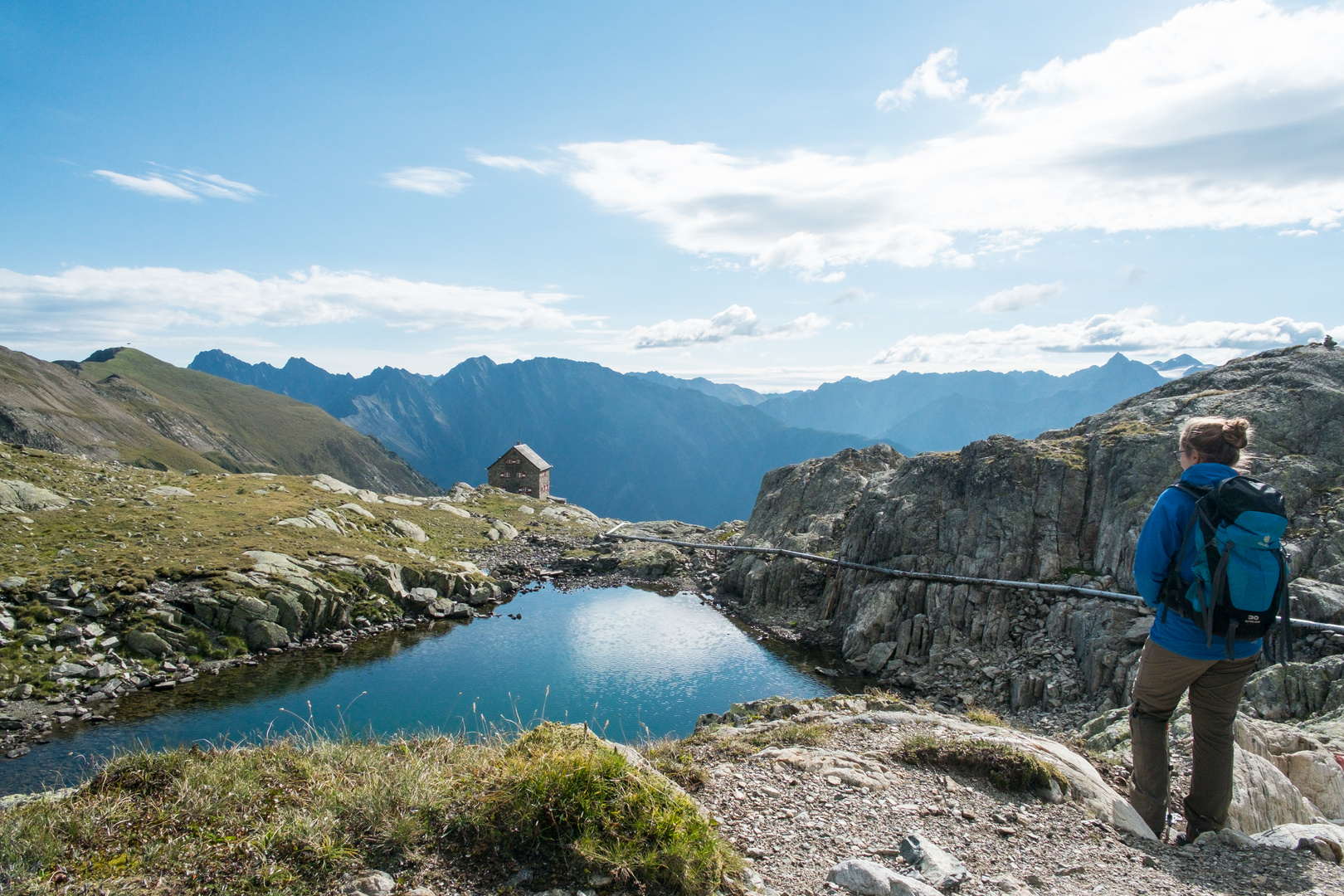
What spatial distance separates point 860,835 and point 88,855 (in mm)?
6847

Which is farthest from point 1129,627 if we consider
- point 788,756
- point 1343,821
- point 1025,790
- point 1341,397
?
point 788,756

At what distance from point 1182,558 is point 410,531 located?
166ft

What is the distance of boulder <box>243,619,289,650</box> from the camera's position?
28797 millimetres

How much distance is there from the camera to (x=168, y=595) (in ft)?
91.4

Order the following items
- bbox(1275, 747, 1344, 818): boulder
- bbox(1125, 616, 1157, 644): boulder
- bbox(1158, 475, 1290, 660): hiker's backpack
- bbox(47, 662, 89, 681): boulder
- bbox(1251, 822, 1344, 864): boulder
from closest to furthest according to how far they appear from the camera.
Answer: bbox(1158, 475, 1290, 660): hiker's backpack, bbox(1251, 822, 1344, 864): boulder, bbox(1275, 747, 1344, 818): boulder, bbox(1125, 616, 1157, 644): boulder, bbox(47, 662, 89, 681): boulder

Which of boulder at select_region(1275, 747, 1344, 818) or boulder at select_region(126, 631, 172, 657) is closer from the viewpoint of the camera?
boulder at select_region(1275, 747, 1344, 818)

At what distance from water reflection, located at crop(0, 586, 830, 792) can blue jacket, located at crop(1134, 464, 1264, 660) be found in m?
13.9

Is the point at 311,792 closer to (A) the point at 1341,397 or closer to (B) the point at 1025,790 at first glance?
(B) the point at 1025,790

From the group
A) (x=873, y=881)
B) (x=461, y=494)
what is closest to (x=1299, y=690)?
(x=873, y=881)

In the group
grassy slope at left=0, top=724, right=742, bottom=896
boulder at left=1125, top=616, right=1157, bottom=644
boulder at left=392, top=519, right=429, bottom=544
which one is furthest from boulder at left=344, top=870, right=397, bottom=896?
boulder at left=392, top=519, right=429, bottom=544

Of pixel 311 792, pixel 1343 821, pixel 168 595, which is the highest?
pixel 311 792

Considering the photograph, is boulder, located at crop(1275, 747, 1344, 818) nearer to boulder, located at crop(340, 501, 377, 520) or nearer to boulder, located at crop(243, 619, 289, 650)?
boulder, located at crop(243, 619, 289, 650)

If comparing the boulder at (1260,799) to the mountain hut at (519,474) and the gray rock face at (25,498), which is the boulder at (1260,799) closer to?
the gray rock face at (25,498)

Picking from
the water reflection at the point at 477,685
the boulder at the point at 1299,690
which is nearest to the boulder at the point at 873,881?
the water reflection at the point at 477,685
